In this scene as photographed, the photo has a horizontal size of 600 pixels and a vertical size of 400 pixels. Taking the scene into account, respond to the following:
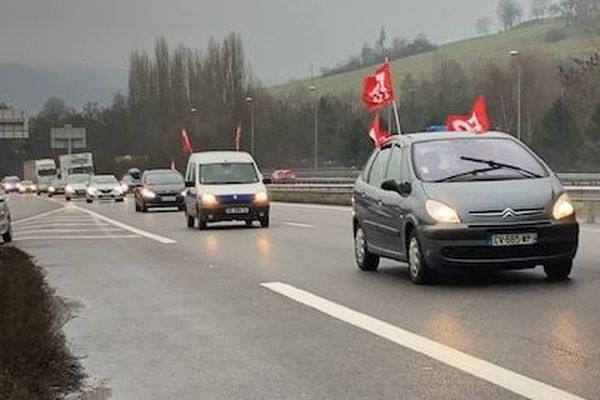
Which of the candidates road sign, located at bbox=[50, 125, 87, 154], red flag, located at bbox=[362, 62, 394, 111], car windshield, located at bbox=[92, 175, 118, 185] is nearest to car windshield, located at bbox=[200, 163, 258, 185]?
red flag, located at bbox=[362, 62, 394, 111]

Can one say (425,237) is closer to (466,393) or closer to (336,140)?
(466,393)

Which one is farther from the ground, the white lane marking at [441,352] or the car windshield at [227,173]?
the car windshield at [227,173]

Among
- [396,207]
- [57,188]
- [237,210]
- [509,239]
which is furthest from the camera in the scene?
[57,188]

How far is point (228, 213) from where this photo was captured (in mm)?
25156

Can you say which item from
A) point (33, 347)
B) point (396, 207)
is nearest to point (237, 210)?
point (396, 207)

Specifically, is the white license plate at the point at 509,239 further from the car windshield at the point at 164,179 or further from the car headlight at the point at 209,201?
the car windshield at the point at 164,179

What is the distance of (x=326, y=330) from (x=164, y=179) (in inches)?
1273

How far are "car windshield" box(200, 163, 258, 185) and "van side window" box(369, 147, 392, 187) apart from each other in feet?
41.7

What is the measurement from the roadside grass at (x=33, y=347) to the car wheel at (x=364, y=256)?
13.2ft

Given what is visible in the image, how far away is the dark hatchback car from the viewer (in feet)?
35.9

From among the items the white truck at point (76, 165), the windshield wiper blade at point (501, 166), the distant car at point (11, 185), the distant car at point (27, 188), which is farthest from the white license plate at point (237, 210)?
the distant car at point (27, 188)

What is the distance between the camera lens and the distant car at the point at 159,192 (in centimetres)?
3962

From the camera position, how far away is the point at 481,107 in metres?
34.8

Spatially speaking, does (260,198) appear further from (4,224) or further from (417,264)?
(417,264)
